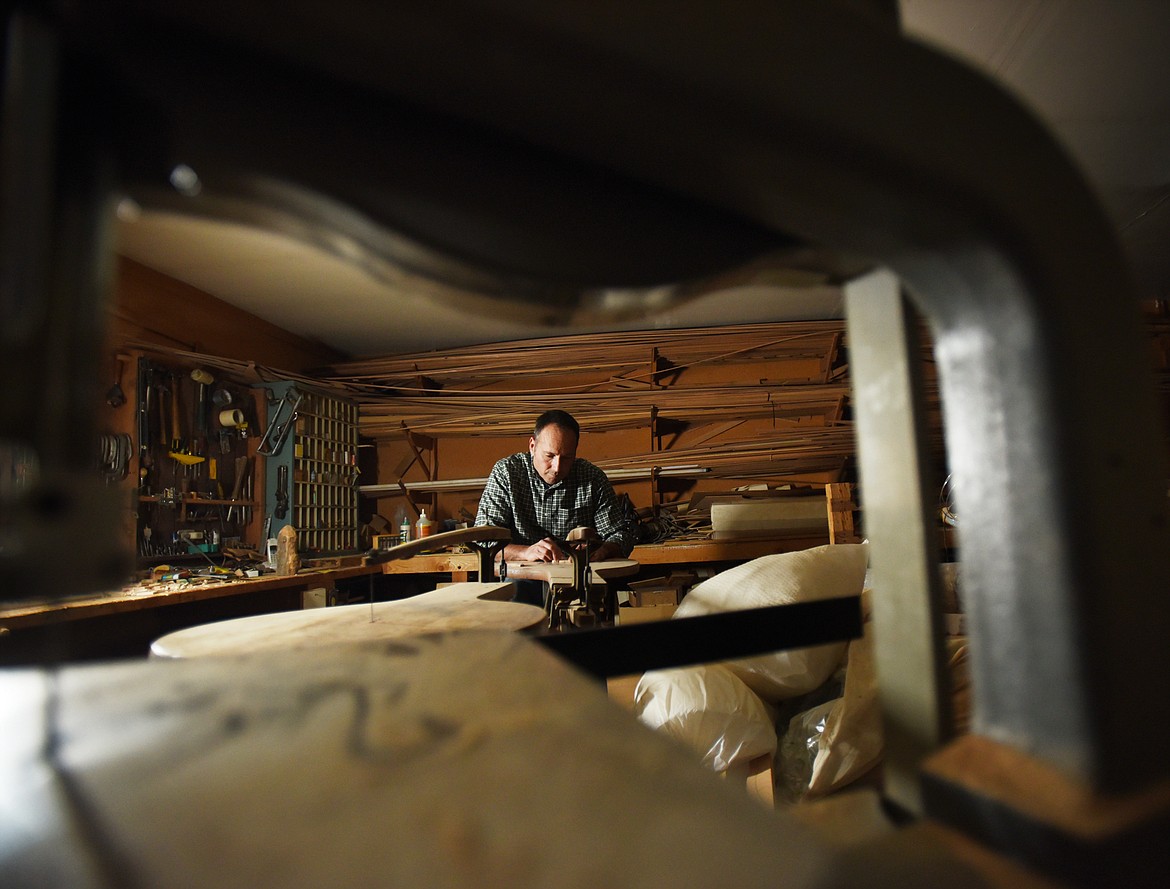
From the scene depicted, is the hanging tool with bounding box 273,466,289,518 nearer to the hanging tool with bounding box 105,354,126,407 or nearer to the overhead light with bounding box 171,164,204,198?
the hanging tool with bounding box 105,354,126,407

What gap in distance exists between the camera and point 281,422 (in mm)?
4277

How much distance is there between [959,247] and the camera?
357mm

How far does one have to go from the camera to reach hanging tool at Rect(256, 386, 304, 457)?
4230mm

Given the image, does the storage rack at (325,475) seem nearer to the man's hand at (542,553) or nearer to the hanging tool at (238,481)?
the hanging tool at (238,481)

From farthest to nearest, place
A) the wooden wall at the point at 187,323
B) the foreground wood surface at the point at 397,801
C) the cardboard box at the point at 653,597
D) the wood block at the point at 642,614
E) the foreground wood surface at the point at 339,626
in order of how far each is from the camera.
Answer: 1. the cardboard box at the point at 653,597
2. the wooden wall at the point at 187,323
3. the wood block at the point at 642,614
4. the foreground wood surface at the point at 339,626
5. the foreground wood surface at the point at 397,801

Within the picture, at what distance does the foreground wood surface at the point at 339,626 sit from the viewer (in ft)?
3.33

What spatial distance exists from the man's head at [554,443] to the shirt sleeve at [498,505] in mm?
257

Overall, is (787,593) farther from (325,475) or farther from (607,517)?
(325,475)

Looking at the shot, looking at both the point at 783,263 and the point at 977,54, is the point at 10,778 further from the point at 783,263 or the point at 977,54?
the point at 977,54

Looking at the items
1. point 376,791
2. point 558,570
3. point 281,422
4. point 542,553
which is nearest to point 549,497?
point 542,553

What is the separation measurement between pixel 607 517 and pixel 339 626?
8.77ft

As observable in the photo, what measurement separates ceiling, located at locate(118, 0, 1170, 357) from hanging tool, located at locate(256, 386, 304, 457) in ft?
2.01

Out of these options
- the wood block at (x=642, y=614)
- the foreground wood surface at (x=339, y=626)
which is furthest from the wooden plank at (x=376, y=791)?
the wood block at (x=642, y=614)

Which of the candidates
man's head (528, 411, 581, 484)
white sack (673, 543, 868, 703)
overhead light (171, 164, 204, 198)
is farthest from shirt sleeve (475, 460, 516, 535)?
overhead light (171, 164, 204, 198)
